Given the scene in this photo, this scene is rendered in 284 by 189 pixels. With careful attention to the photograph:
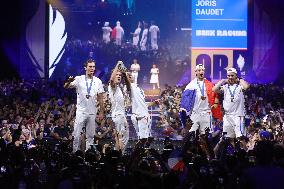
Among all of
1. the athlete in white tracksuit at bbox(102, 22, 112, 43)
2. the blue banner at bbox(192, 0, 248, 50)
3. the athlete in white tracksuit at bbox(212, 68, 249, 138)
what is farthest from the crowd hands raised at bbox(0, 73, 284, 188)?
the athlete in white tracksuit at bbox(102, 22, 112, 43)

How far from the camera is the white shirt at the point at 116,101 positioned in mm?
12305

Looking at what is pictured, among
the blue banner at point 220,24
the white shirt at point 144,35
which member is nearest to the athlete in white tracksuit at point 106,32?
the white shirt at point 144,35

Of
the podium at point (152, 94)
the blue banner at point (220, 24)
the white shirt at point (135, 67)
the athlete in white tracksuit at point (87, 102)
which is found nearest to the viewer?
the athlete in white tracksuit at point (87, 102)

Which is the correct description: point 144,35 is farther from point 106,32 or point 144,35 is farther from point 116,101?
point 116,101

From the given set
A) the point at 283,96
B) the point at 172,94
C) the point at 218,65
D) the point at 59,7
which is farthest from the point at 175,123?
the point at 59,7

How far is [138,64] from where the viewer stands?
1062 inches

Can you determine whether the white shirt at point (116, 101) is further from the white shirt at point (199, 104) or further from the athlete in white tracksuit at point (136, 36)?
the athlete in white tracksuit at point (136, 36)

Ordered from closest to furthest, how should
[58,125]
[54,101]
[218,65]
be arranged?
[58,125], [54,101], [218,65]

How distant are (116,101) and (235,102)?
2435mm

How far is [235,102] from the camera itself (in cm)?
1222

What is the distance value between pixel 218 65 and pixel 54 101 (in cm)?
971

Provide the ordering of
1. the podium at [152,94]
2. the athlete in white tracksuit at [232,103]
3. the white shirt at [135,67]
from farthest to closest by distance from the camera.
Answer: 1. the white shirt at [135,67]
2. the podium at [152,94]
3. the athlete in white tracksuit at [232,103]

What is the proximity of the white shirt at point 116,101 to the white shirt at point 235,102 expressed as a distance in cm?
212

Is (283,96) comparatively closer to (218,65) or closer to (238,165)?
(218,65)
